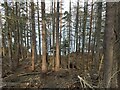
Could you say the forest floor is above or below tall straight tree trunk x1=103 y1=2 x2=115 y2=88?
below

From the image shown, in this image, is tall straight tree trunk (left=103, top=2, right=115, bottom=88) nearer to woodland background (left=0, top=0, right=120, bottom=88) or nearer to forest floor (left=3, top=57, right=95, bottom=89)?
woodland background (left=0, top=0, right=120, bottom=88)

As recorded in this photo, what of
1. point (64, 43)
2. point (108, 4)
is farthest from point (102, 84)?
point (64, 43)

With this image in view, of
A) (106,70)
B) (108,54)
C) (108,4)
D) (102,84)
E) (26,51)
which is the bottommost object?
(26,51)

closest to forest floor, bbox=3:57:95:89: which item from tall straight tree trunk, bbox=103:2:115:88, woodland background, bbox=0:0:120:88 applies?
woodland background, bbox=0:0:120:88

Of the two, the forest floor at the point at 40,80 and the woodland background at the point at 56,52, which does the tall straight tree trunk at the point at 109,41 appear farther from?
the forest floor at the point at 40,80

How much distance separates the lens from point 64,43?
2641 centimetres

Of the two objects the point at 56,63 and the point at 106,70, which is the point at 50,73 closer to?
the point at 56,63

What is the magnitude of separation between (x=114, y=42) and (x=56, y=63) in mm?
11618

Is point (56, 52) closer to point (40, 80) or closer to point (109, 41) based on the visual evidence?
point (40, 80)

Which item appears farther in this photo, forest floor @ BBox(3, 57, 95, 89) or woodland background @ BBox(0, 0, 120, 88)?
forest floor @ BBox(3, 57, 95, 89)

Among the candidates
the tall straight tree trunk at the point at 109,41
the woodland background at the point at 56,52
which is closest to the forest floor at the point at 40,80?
the woodland background at the point at 56,52

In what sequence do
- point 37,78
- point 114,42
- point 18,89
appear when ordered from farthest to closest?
point 37,78
point 18,89
point 114,42

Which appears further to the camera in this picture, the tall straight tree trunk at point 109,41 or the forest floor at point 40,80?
the forest floor at point 40,80

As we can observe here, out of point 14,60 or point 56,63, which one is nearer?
point 56,63
